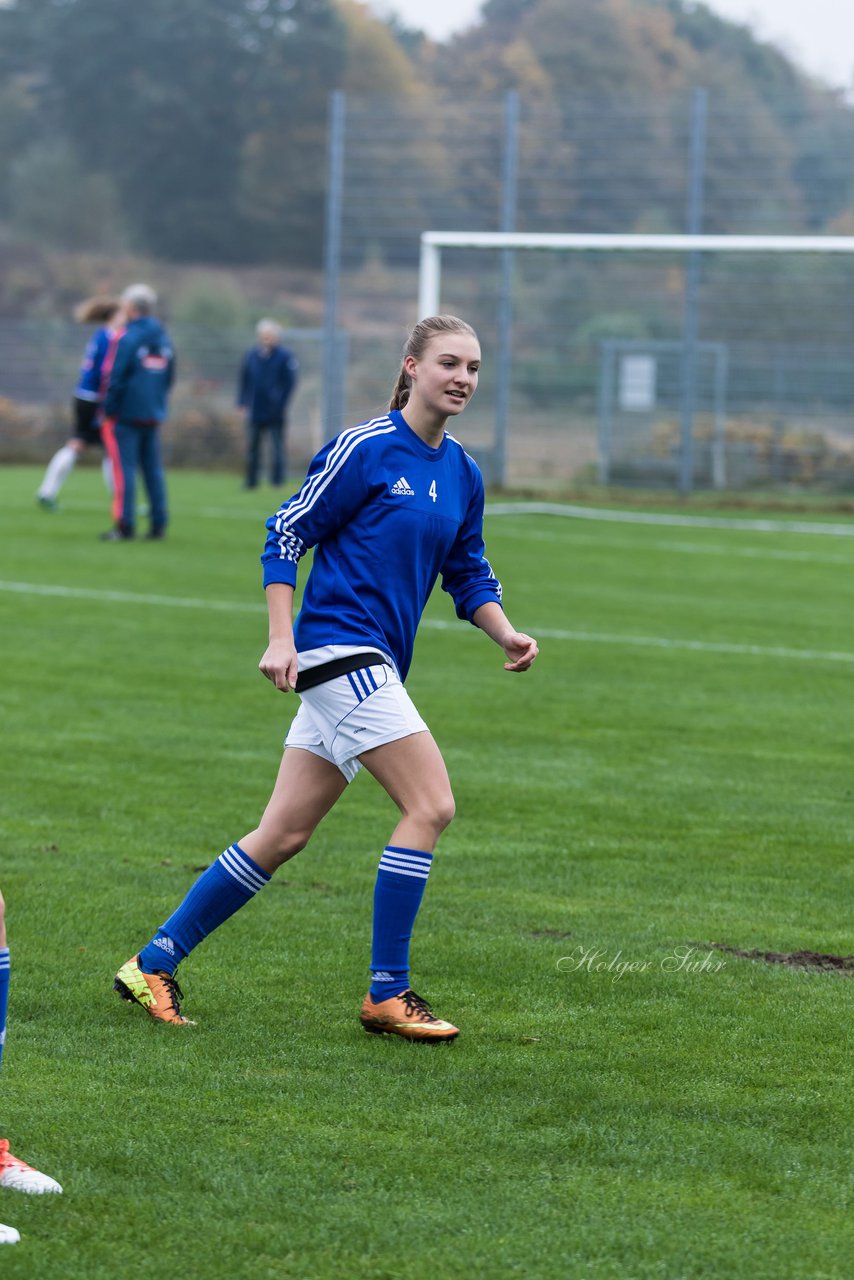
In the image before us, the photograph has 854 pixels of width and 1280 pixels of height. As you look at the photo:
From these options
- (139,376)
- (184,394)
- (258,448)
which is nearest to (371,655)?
(139,376)

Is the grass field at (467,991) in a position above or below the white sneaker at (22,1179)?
below

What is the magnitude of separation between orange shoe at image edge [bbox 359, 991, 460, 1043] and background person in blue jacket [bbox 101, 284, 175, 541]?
480 inches

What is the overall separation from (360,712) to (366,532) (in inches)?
17.5

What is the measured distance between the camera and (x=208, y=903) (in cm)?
483

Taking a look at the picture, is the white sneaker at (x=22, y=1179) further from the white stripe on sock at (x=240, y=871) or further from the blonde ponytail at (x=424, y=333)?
the blonde ponytail at (x=424, y=333)

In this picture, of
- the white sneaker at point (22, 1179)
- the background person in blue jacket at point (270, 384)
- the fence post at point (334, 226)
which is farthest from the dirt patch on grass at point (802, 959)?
the fence post at point (334, 226)

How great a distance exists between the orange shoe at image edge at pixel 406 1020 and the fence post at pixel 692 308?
21754 millimetres

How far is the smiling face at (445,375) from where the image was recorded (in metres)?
4.66

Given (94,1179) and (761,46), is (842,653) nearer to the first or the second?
(94,1179)

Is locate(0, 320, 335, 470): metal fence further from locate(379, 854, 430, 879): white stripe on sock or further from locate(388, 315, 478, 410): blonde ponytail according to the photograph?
locate(379, 854, 430, 879): white stripe on sock

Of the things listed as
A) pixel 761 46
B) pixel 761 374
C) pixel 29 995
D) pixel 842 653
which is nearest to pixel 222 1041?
pixel 29 995

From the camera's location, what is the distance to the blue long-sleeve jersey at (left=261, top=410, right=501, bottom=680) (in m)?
4.67

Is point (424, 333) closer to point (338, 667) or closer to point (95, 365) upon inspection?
point (338, 667)

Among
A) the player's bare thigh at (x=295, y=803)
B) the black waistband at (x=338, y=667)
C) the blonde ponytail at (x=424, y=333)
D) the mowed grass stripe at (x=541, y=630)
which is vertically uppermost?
the blonde ponytail at (x=424, y=333)
